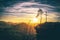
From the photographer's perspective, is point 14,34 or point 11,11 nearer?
point 14,34

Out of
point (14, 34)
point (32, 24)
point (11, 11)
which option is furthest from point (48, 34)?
point (11, 11)

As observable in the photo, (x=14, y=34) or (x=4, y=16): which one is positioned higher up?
(x=4, y=16)

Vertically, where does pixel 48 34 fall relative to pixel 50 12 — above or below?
below

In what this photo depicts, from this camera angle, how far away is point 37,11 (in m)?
7.10

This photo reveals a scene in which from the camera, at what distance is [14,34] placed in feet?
22.4

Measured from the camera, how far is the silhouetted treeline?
669 cm

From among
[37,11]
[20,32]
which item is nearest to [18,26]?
[20,32]

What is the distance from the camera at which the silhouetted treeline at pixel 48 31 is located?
6.69m

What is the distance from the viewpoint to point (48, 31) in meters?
6.91

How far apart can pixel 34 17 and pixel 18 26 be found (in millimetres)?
604

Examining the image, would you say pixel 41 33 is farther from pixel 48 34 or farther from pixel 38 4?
pixel 38 4

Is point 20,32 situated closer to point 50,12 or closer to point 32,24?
point 32,24

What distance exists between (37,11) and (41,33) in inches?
31.7

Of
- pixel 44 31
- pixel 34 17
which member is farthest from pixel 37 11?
pixel 44 31
